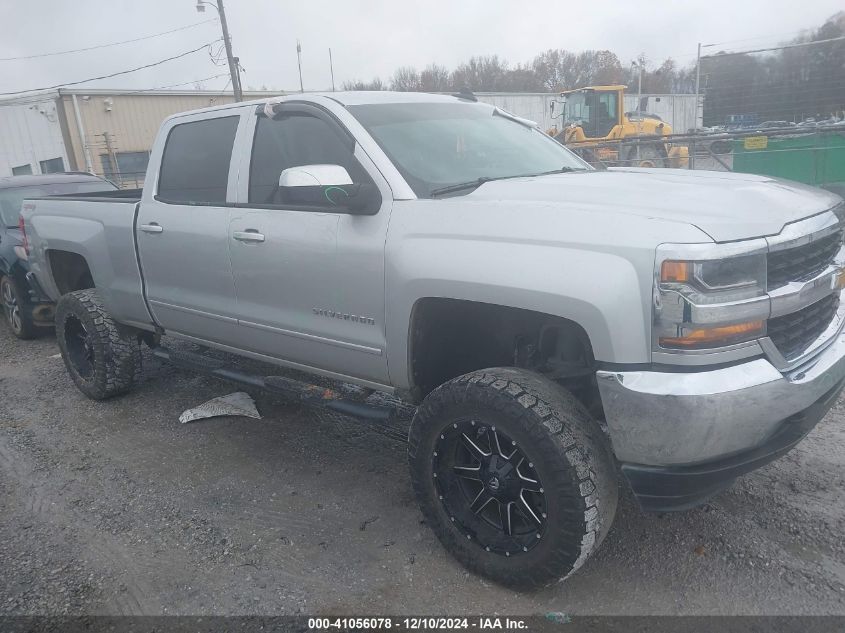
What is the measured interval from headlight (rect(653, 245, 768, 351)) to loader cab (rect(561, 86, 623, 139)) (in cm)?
1967

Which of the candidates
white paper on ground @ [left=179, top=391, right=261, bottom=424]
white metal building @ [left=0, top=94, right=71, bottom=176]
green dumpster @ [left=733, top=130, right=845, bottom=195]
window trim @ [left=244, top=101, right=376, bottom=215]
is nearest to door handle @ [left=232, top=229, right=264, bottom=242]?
window trim @ [left=244, top=101, right=376, bottom=215]

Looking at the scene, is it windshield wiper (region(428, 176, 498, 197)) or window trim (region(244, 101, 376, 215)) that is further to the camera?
window trim (region(244, 101, 376, 215))

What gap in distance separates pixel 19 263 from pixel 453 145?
5667 millimetres

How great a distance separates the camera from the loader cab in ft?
68.1

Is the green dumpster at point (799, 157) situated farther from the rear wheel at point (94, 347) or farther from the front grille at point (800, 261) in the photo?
the rear wheel at point (94, 347)

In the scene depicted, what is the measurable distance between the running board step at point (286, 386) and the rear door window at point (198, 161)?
3.46ft

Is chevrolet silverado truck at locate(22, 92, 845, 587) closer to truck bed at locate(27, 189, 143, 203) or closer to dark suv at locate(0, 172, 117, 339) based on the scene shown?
truck bed at locate(27, 189, 143, 203)

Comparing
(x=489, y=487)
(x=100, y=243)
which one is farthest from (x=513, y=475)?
(x=100, y=243)

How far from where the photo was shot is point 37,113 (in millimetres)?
27312

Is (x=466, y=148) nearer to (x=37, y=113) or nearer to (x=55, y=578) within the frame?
(x=55, y=578)

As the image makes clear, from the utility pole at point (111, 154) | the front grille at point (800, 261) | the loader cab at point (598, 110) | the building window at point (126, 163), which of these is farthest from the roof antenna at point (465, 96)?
the utility pole at point (111, 154)

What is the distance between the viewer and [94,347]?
4.95 m

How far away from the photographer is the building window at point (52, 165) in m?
27.1

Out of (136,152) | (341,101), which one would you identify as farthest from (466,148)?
(136,152)
